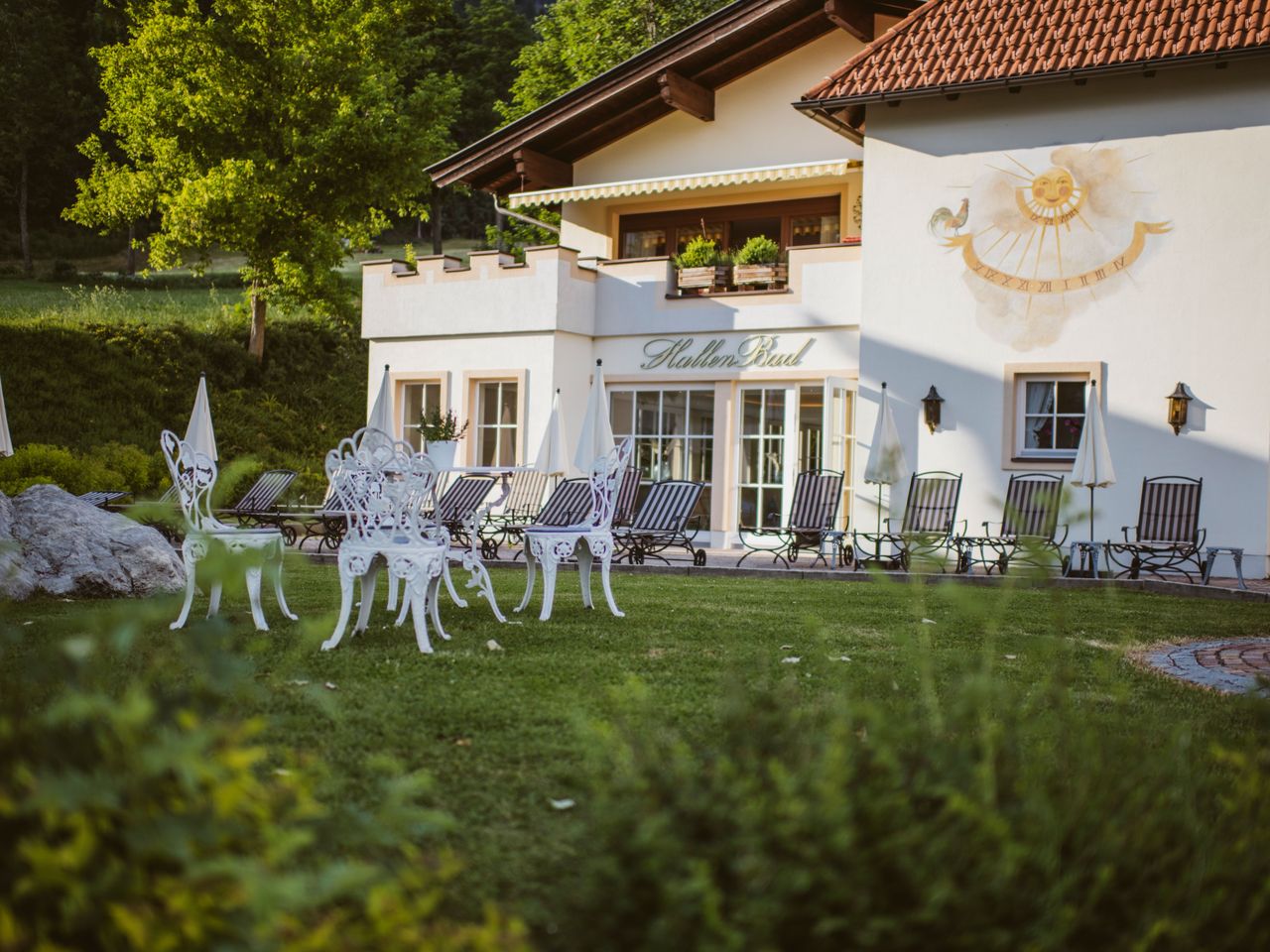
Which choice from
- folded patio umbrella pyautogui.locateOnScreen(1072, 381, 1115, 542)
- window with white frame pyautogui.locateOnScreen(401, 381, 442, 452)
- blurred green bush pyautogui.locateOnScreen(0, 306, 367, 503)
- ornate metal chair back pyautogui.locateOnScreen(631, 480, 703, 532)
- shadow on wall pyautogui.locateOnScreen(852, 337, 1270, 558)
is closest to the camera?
folded patio umbrella pyautogui.locateOnScreen(1072, 381, 1115, 542)

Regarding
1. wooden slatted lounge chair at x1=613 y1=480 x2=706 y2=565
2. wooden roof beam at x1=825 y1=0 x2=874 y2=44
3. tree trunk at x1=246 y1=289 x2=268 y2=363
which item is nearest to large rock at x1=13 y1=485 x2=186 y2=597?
wooden slatted lounge chair at x1=613 y1=480 x2=706 y2=565

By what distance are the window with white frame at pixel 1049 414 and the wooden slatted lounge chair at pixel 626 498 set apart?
4.33 meters

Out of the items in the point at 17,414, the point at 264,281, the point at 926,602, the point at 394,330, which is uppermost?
the point at 264,281

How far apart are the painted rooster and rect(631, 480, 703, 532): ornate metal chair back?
411 centimetres

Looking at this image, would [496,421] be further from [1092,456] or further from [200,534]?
[200,534]

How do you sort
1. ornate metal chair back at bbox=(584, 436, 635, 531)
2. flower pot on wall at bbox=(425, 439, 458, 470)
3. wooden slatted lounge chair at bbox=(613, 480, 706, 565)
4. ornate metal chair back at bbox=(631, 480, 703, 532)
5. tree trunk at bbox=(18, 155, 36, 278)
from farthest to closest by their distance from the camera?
tree trunk at bbox=(18, 155, 36, 278) < flower pot on wall at bbox=(425, 439, 458, 470) < ornate metal chair back at bbox=(631, 480, 703, 532) < wooden slatted lounge chair at bbox=(613, 480, 706, 565) < ornate metal chair back at bbox=(584, 436, 635, 531)

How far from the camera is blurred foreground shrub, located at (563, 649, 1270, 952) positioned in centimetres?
194

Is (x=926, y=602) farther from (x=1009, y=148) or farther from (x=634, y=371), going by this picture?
(x=634, y=371)

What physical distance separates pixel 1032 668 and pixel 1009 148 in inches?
375

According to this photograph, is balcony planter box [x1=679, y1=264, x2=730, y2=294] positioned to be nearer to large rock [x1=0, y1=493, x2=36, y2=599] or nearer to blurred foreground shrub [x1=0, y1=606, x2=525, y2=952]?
large rock [x1=0, y1=493, x2=36, y2=599]

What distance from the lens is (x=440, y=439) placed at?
1497 centimetres

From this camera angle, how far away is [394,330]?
17.9 meters

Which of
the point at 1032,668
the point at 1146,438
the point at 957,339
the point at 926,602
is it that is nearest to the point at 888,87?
the point at 957,339

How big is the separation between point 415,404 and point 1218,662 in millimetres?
13423
